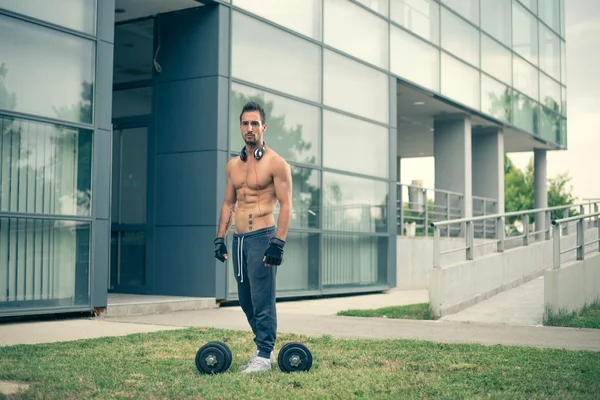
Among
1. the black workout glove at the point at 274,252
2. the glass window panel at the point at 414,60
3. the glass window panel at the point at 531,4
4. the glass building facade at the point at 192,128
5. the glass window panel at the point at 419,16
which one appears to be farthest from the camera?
the glass window panel at the point at 531,4

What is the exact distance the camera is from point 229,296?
43.5ft

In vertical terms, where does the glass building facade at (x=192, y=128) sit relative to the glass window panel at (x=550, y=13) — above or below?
below

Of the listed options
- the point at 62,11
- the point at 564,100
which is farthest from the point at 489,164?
the point at 62,11

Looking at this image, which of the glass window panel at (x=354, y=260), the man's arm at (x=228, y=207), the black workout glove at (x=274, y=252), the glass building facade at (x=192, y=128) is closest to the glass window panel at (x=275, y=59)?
the glass building facade at (x=192, y=128)

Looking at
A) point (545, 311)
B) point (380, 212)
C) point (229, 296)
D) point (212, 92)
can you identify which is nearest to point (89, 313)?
point (229, 296)

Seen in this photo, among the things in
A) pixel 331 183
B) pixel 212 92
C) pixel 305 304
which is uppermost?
pixel 212 92

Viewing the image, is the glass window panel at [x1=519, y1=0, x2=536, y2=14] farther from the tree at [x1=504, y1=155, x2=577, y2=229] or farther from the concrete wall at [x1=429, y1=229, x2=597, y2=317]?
the tree at [x1=504, y1=155, x2=577, y2=229]

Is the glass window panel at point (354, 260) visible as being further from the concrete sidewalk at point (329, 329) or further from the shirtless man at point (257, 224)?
the shirtless man at point (257, 224)

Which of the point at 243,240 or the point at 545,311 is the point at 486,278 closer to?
the point at 545,311

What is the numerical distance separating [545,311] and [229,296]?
547 centimetres

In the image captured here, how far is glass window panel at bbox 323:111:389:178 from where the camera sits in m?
16.4

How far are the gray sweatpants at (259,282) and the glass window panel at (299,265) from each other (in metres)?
8.39

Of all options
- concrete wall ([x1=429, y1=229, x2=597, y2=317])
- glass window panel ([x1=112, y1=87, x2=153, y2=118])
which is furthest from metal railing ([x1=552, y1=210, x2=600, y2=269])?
glass window panel ([x1=112, y1=87, x2=153, y2=118])

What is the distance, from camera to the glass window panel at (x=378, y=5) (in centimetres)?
1797
